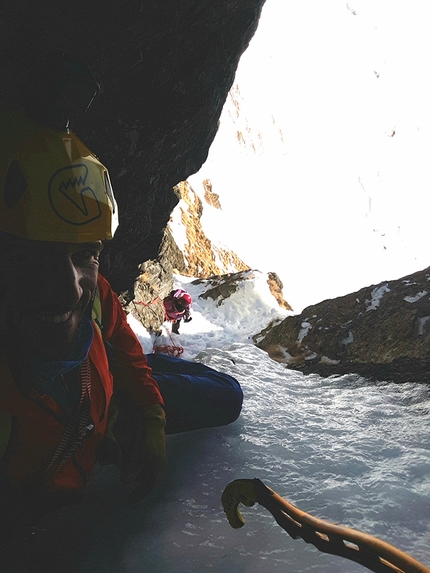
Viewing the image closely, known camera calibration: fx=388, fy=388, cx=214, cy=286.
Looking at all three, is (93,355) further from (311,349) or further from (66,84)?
(311,349)

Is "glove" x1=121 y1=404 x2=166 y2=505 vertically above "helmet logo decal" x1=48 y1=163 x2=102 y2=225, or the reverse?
"helmet logo decal" x1=48 y1=163 x2=102 y2=225

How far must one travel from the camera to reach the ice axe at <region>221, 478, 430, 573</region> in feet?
2.88

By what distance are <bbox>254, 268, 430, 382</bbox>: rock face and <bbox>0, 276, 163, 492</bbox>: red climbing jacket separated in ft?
7.86

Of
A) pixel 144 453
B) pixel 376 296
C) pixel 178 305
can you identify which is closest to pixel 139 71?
pixel 144 453

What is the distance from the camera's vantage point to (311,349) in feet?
15.8

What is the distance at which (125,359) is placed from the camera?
1936 millimetres

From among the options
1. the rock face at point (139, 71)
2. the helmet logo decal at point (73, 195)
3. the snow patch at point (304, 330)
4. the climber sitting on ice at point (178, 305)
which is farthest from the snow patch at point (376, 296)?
the helmet logo decal at point (73, 195)

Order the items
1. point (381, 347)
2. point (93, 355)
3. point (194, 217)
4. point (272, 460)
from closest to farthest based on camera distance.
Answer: point (93, 355) → point (272, 460) → point (381, 347) → point (194, 217)

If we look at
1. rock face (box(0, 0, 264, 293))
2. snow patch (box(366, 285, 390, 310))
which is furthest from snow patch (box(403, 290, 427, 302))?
rock face (box(0, 0, 264, 293))

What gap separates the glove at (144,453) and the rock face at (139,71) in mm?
1421

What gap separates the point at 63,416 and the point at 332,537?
104 cm

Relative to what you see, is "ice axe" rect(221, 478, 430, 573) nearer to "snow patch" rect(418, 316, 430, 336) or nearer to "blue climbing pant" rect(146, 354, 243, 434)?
"blue climbing pant" rect(146, 354, 243, 434)

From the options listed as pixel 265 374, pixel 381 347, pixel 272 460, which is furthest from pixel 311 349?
pixel 272 460

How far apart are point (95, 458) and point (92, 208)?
1.07 m
